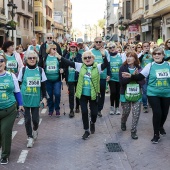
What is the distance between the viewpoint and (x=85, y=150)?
21.7ft

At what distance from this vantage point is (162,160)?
5996mm

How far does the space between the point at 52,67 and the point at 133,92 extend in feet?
9.06

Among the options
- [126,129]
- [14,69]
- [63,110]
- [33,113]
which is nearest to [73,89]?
[63,110]

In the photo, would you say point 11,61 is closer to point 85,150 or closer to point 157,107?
point 85,150

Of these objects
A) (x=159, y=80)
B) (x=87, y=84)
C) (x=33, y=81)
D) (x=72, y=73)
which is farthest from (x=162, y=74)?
(x=72, y=73)

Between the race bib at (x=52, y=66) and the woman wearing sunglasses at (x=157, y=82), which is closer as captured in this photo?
the woman wearing sunglasses at (x=157, y=82)

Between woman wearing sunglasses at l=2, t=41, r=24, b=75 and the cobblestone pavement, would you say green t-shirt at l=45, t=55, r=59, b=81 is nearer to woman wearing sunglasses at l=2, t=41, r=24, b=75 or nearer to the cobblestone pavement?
woman wearing sunglasses at l=2, t=41, r=24, b=75

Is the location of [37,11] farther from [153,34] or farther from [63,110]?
[63,110]

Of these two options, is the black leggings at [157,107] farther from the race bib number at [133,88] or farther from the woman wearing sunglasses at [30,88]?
the woman wearing sunglasses at [30,88]

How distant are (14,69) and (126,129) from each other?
3464 millimetres

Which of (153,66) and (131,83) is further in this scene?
(131,83)

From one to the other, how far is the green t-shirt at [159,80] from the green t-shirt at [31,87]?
2.19 meters

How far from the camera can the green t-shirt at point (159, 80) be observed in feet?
22.5

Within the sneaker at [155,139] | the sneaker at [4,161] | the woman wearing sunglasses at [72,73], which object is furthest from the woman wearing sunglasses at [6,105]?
the woman wearing sunglasses at [72,73]
